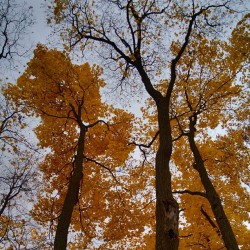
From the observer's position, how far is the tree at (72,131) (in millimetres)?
10859

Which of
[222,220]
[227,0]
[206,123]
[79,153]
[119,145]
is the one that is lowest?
[222,220]

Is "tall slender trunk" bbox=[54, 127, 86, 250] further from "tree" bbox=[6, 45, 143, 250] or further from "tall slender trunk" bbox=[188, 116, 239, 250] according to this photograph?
"tall slender trunk" bbox=[188, 116, 239, 250]

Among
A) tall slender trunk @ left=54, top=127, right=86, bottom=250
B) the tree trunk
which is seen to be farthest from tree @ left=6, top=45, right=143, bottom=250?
the tree trunk

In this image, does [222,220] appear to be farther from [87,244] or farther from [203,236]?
[87,244]

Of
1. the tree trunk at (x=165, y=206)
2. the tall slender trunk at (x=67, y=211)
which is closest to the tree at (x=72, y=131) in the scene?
the tall slender trunk at (x=67, y=211)

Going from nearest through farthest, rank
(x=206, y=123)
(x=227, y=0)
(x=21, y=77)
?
(x=227, y=0), (x=21, y=77), (x=206, y=123)

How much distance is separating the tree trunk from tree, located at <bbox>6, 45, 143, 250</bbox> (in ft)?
14.9

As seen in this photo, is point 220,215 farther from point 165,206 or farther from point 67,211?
point 67,211

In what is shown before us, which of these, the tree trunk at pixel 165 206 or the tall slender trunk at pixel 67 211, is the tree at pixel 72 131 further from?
the tree trunk at pixel 165 206

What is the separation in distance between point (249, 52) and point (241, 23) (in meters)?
1.32

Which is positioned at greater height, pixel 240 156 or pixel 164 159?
pixel 240 156

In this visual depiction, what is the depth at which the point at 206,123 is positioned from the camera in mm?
12719

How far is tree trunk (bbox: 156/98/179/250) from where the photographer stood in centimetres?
464

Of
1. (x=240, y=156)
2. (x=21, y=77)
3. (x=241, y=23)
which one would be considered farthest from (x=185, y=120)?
(x=21, y=77)
